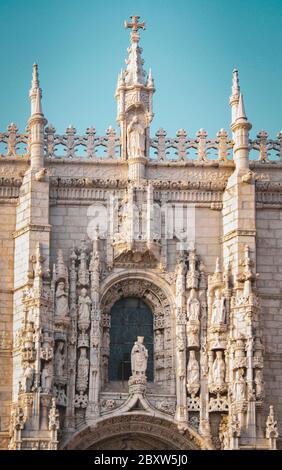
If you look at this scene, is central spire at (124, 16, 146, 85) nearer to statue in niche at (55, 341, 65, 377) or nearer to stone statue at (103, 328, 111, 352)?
stone statue at (103, 328, 111, 352)

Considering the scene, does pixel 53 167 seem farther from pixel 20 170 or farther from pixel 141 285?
pixel 141 285

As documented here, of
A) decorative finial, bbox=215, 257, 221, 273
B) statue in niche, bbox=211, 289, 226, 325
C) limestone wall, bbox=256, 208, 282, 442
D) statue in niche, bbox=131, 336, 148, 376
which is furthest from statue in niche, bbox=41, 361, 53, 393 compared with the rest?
limestone wall, bbox=256, 208, 282, 442

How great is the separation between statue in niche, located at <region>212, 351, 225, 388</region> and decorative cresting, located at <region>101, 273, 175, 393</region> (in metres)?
0.83

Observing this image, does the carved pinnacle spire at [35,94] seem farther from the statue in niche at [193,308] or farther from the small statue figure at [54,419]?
the small statue figure at [54,419]

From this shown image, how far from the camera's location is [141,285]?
35.4m

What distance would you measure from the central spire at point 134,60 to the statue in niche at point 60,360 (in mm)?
5359

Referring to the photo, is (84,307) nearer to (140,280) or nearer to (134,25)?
(140,280)

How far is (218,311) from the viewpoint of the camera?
1367 inches

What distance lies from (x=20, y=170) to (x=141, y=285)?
3.18 metres

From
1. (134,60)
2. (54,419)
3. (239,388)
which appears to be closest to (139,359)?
(239,388)

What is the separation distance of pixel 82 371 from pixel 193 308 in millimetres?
2387
